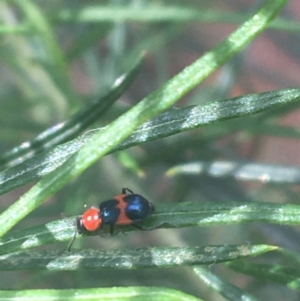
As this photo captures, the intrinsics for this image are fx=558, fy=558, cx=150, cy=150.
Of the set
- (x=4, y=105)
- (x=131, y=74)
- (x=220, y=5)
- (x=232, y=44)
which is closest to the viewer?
(x=232, y=44)

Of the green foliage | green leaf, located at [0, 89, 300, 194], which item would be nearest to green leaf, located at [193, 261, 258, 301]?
the green foliage

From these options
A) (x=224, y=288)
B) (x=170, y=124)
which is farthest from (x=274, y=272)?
(x=170, y=124)

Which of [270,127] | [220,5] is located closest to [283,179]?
[270,127]

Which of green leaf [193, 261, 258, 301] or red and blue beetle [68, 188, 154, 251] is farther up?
red and blue beetle [68, 188, 154, 251]

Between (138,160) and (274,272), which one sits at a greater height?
(138,160)

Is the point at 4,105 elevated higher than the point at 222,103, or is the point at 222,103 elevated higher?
the point at 4,105

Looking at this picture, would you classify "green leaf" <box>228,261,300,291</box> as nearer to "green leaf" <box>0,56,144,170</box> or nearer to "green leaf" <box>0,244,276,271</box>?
"green leaf" <box>0,244,276,271</box>

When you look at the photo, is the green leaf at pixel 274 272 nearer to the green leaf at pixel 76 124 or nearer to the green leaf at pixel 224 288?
the green leaf at pixel 224 288

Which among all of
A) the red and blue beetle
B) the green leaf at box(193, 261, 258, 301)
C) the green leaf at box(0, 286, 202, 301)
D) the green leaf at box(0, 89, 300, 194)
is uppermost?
the red and blue beetle

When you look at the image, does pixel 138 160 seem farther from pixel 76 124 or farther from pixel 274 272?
pixel 274 272

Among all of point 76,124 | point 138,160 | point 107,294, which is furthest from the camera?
point 138,160

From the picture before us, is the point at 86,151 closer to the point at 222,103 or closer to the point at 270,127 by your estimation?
the point at 222,103
